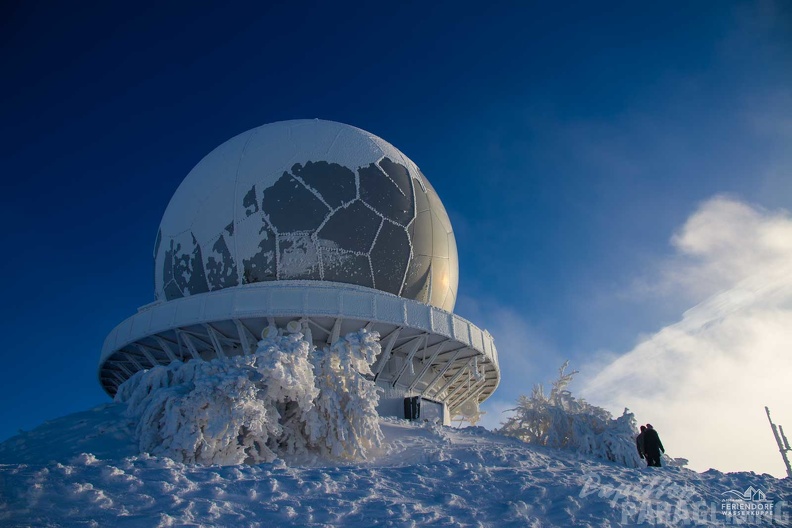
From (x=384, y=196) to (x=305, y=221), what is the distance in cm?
235

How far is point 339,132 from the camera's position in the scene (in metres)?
17.1

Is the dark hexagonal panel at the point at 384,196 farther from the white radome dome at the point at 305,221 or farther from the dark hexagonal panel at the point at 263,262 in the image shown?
the dark hexagonal panel at the point at 263,262

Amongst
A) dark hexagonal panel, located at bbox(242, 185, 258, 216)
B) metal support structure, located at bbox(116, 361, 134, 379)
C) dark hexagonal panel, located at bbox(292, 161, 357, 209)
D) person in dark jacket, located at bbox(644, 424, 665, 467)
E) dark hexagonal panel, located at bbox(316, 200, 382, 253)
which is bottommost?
person in dark jacket, located at bbox(644, 424, 665, 467)

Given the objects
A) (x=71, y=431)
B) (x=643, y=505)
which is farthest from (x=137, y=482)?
(x=643, y=505)

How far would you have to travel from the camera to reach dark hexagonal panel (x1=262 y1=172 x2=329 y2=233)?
14742 millimetres

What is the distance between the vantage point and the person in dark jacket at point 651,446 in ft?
37.7

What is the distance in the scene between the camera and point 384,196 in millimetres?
15836

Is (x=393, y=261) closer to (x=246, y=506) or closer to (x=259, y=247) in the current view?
(x=259, y=247)

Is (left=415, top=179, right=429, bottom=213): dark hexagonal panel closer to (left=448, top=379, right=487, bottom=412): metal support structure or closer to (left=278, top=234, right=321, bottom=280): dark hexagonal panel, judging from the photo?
(left=278, top=234, right=321, bottom=280): dark hexagonal panel

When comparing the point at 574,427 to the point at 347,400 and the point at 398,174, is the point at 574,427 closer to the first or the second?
the point at 347,400

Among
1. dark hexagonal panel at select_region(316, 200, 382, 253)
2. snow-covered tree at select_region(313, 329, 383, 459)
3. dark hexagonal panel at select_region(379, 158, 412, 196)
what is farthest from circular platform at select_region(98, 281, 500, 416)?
dark hexagonal panel at select_region(379, 158, 412, 196)

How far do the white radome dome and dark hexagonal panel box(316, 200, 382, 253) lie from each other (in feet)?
0.08

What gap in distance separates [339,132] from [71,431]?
10.4 m

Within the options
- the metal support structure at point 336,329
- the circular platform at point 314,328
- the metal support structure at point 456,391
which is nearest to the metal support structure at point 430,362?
the circular platform at point 314,328
